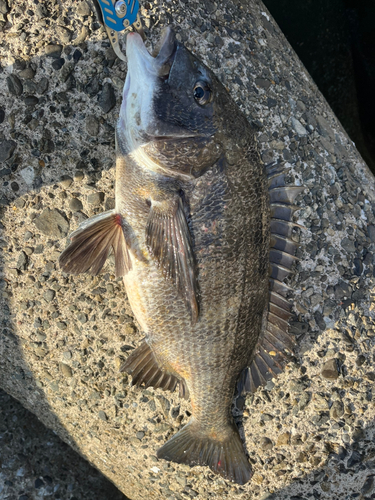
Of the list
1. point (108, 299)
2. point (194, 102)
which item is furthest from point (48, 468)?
point (194, 102)

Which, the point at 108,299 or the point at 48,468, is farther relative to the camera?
the point at 48,468

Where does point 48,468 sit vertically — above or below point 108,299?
below

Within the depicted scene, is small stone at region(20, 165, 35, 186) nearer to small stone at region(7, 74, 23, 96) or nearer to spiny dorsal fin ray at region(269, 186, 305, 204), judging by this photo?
small stone at region(7, 74, 23, 96)

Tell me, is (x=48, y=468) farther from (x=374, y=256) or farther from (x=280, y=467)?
(x=374, y=256)

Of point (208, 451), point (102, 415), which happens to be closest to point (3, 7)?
point (102, 415)

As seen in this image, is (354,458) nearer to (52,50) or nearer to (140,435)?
(140,435)

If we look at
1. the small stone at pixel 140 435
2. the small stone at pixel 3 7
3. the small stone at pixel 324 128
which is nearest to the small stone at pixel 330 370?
the small stone at pixel 140 435
